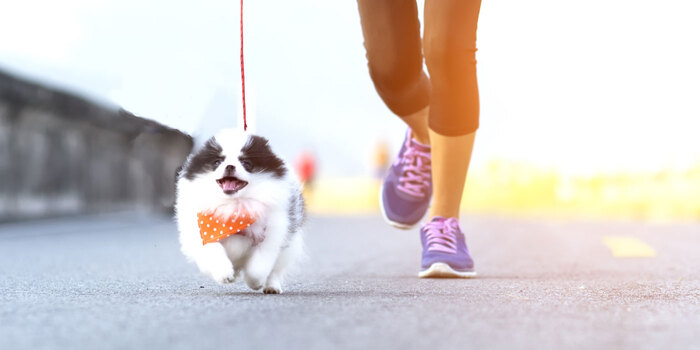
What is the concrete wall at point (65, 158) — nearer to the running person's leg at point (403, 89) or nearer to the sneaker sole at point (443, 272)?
the running person's leg at point (403, 89)

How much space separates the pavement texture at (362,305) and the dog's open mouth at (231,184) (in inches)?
16.9

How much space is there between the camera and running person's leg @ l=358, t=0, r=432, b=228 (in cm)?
502

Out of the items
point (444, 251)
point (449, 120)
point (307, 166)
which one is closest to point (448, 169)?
point (449, 120)

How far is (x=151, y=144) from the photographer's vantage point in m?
21.3

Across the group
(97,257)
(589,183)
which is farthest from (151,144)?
(97,257)

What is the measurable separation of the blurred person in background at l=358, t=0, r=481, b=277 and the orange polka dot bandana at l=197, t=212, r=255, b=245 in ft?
4.02

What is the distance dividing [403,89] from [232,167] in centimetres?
148

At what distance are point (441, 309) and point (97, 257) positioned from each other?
4250 mm

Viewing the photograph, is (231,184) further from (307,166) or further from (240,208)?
(307,166)

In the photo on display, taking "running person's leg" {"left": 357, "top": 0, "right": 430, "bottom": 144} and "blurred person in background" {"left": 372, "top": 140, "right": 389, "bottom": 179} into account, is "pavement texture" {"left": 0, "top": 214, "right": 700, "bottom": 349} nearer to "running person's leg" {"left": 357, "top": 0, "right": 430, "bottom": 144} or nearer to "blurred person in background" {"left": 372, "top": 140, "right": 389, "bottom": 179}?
"running person's leg" {"left": 357, "top": 0, "right": 430, "bottom": 144}

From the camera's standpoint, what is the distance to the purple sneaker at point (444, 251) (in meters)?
5.03

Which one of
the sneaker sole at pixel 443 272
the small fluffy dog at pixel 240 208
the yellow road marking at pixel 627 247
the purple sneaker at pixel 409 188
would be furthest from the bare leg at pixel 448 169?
the yellow road marking at pixel 627 247

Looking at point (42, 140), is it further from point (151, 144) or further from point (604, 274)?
point (604, 274)

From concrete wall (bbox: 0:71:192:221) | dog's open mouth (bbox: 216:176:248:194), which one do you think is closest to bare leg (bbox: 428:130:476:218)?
dog's open mouth (bbox: 216:176:248:194)
